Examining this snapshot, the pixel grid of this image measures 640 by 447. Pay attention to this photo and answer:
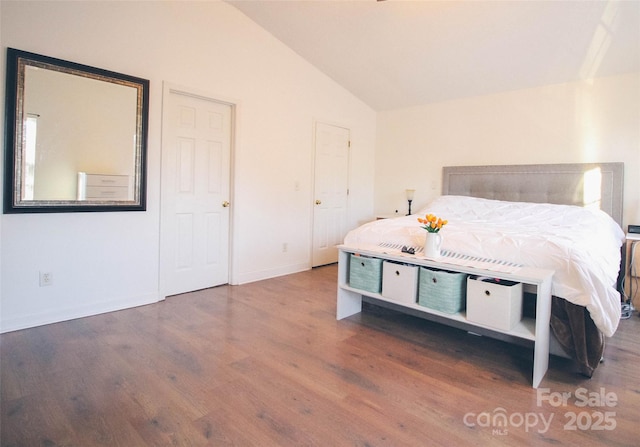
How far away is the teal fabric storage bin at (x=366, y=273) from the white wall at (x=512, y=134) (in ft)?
8.91

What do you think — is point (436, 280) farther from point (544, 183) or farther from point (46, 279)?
point (46, 279)

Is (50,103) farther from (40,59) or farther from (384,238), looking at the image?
(384,238)

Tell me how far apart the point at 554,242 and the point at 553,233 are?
514 mm

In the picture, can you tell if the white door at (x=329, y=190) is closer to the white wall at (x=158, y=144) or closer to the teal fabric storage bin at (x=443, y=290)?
the white wall at (x=158, y=144)

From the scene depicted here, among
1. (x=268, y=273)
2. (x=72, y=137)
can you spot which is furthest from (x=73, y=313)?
(x=268, y=273)

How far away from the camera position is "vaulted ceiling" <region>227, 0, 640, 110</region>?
10.1 feet

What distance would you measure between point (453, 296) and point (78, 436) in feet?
6.60

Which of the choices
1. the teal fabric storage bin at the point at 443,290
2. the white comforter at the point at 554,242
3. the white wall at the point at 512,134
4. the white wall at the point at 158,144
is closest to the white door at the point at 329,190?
the white wall at the point at 158,144

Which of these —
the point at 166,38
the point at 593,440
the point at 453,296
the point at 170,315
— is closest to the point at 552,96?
the point at 453,296

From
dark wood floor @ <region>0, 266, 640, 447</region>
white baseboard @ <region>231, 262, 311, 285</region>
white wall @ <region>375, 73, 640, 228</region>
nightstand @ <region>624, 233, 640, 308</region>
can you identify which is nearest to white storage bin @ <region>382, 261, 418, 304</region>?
dark wood floor @ <region>0, 266, 640, 447</region>

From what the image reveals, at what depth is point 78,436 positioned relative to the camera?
1478 mm

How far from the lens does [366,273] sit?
8.79 feet

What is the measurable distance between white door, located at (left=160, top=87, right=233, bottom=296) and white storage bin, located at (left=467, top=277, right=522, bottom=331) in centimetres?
259

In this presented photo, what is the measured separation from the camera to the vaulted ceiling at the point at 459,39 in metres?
3.08
